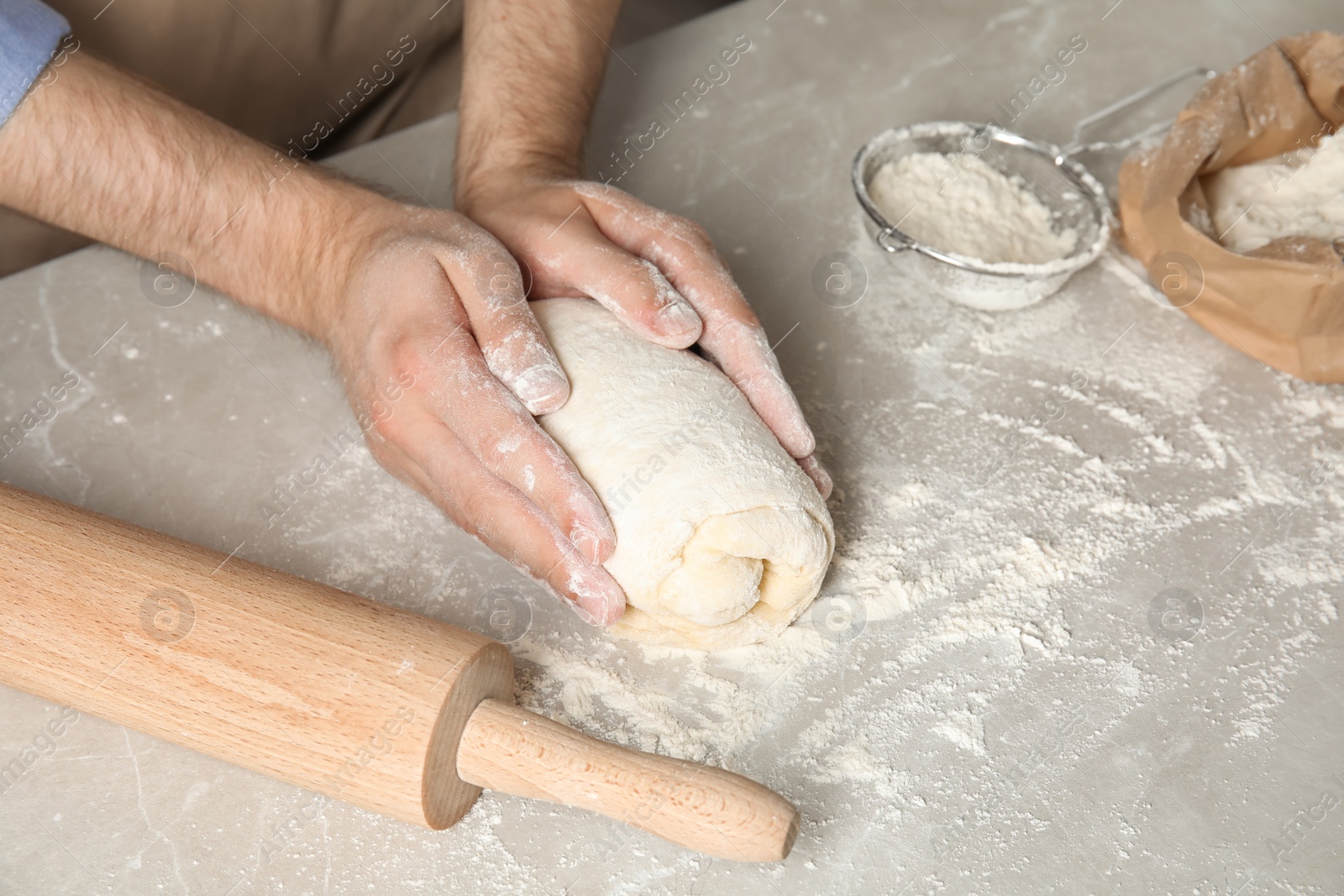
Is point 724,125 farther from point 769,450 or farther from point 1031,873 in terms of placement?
point 1031,873

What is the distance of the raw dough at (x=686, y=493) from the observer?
1.36 m

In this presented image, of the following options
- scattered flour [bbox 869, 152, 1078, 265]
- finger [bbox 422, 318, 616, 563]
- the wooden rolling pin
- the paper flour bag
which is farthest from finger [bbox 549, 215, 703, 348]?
the paper flour bag

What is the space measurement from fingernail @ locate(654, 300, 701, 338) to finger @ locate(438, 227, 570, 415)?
6.7 inches

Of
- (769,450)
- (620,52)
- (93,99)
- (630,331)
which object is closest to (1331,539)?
(769,450)

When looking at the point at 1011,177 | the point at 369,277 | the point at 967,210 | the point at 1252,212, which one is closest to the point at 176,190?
the point at 369,277

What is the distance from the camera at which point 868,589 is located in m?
1.59

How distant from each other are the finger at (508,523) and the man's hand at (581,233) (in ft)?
1.08

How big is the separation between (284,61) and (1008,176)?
1658 millimetres

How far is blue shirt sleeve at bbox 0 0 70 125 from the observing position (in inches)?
62.1

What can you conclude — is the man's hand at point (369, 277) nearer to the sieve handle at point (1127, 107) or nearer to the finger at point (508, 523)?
the finger at point (508, 523)

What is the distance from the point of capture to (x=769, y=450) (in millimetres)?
1460

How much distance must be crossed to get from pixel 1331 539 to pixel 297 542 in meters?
1.73

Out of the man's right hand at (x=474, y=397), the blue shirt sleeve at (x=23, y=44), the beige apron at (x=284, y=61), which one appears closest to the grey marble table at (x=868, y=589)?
the man's right hand at (x=474, y=397)

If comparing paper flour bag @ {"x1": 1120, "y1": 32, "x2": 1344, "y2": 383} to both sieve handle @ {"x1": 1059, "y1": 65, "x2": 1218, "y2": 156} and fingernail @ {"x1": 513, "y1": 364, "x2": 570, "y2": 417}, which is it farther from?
fingernail @ {"x1": 513, "y1": 364, "x2": 570, "y2": 417}
